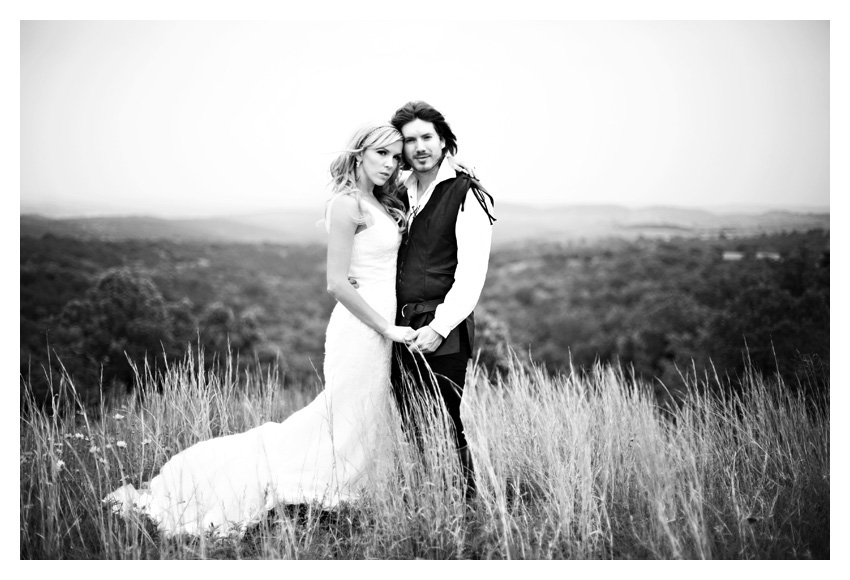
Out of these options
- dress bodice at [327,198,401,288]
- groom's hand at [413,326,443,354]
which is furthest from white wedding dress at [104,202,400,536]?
groom's hand at [413,326,443,354]

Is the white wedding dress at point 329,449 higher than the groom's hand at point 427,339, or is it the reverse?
the groom's hand at point 427,339

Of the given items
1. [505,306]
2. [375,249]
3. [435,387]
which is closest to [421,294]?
[375,249]

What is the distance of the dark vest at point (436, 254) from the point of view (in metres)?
2.79

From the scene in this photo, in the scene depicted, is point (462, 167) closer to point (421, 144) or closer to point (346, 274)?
point (421, 144)

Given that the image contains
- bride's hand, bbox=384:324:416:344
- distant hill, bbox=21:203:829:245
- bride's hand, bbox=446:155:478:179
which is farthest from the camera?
distant hill, bbox=21:203:829:245

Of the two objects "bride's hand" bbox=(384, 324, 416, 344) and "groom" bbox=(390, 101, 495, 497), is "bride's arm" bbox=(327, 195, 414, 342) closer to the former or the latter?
"bride's hand" bbox=(384, 324, 416, 344)

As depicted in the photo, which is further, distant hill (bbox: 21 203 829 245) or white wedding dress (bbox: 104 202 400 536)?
distant hill (bbox: 21 203 829 245)

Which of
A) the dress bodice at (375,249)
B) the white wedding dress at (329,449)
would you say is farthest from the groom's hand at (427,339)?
the dress bodice at (375,249)

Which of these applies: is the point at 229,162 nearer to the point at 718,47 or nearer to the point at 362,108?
the point at 362,108

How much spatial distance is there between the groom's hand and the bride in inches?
2.4

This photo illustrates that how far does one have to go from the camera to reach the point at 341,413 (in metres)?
2.94

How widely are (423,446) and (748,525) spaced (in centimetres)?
153

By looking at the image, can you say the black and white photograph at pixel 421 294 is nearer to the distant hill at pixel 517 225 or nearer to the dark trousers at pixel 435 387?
the dark trousers at pixel 435 387

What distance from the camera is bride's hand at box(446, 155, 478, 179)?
114 inches
